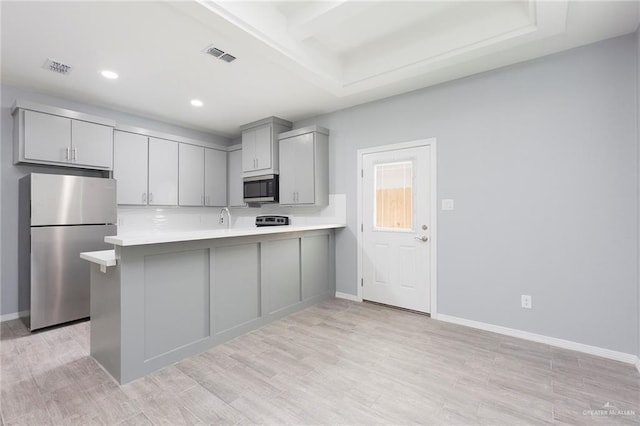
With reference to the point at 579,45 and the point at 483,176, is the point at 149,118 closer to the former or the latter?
the point at 483,176

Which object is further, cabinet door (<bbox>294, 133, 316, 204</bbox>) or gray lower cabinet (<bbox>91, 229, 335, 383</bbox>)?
cabinet door (<bbox>294, 133, 316, 204</bbox>)

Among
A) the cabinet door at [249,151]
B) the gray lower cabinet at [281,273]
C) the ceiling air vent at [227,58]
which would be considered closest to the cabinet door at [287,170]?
the cabinet door at [249,151]

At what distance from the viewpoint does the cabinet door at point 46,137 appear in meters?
3.13

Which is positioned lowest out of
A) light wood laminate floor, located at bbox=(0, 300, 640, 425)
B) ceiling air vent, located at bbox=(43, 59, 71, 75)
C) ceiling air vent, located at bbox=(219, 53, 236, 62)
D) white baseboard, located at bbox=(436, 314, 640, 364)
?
light wood laminate floor, located at bbox=(0, 300, 640, 425)

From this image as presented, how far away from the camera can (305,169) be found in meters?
4.09

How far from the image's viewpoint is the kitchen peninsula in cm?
210

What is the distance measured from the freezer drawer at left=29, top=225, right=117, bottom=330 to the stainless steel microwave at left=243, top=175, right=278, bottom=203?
202cm

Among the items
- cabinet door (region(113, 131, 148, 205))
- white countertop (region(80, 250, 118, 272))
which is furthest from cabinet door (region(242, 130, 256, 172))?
white countertop (region(80, 250, 118, 272))

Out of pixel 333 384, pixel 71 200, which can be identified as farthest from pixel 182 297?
pixel 71 200

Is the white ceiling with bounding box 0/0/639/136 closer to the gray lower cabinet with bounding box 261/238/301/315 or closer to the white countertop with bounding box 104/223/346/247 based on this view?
the white countertop with bounding box 104/223/346/247

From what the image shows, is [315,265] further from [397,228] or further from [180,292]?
[180,292]

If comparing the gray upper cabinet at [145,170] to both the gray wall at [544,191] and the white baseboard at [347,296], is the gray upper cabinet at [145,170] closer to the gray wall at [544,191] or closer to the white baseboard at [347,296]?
the white baseboard at [347,296]

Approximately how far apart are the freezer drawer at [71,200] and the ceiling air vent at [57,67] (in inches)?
41.5

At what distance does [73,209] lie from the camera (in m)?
3.25
